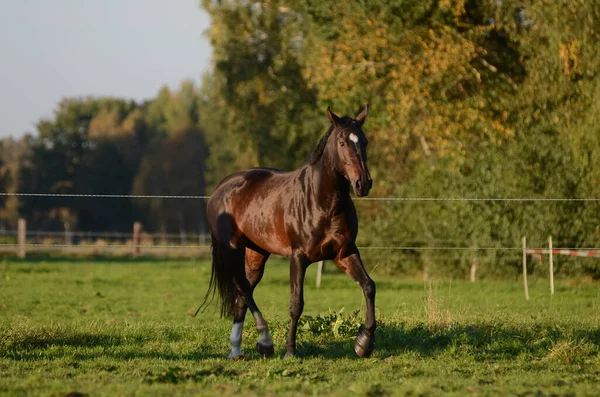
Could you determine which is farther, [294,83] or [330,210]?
[294,83]

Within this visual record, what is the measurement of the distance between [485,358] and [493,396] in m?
2.28

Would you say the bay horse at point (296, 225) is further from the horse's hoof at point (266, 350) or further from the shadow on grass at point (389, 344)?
the shadow on grass at point (389, 344)

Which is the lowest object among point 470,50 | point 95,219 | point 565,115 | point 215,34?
point 95,219

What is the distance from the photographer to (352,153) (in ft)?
28.0

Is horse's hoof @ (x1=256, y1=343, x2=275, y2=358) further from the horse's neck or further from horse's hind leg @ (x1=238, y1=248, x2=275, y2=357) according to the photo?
the horse's neck

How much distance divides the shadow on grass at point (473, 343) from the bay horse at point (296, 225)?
61cm

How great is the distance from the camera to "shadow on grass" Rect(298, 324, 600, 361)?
908 cm

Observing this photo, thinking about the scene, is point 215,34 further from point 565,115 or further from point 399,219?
point 565,115

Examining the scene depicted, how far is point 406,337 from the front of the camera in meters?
9.95

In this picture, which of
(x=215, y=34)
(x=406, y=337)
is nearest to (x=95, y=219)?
(x=215, y=34)

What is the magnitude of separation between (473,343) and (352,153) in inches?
108

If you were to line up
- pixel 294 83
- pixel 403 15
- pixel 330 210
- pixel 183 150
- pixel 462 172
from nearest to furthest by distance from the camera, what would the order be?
pixel 330 210 < pixel 403 15 < pixel 462 172 < pixel 294 83 < pixel 183 150

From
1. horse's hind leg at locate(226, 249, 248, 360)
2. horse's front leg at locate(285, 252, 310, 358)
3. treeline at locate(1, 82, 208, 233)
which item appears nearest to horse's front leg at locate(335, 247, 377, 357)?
horse's front leg at locate(285, 252, 310, 358)

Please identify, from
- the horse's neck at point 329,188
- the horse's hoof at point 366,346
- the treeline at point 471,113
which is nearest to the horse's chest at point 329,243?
the horse's neck at point 329,188
